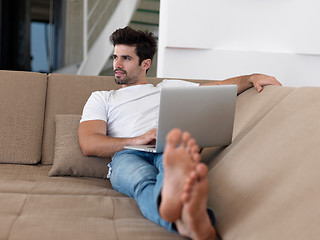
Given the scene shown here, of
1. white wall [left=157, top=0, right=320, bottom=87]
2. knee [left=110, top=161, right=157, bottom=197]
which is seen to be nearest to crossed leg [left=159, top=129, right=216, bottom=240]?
knee [left=110, top=161, right=157, bottom=197]

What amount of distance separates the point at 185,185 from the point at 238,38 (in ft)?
9.71

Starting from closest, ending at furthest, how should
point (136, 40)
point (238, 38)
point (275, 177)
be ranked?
point (275, 177), point (136, 40), point (238, 38)

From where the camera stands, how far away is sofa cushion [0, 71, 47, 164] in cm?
224

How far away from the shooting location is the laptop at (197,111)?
1564mm

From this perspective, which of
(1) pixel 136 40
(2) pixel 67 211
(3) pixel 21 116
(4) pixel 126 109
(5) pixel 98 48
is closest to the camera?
(2) pixel 67 211

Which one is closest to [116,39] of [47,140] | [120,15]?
[47,140]

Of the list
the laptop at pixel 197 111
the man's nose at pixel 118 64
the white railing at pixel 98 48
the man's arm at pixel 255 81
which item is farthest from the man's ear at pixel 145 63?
the white railing at pixel 98 48

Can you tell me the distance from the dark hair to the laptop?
34.0 inches

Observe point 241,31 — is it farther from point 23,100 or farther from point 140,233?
point 140,233

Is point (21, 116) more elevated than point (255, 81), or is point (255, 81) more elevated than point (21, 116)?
point (255, 81)

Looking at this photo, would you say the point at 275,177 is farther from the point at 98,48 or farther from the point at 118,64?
the point at 98,48

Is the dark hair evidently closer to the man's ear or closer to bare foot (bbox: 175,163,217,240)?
the man's ear

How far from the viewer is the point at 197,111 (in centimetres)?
161

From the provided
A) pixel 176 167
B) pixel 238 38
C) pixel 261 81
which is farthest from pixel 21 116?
pixel 238 38
